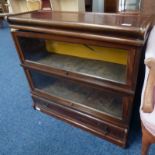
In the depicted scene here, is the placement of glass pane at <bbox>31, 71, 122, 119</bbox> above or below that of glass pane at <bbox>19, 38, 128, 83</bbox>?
below

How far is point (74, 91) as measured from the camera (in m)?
1.28

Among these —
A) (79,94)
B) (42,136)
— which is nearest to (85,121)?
(79,94)

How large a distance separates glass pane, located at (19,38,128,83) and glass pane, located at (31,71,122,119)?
0.39 ft

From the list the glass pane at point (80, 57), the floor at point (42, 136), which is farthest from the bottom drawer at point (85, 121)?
the glass pane at point (80, 57)

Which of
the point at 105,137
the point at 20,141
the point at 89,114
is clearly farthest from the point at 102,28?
the point at 20,141

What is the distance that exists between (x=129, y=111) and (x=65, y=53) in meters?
0.62

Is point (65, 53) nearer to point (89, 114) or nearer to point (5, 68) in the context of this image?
point (89, 114)

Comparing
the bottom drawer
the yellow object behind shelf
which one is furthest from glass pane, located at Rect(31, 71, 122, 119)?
the yellow object behind shelf

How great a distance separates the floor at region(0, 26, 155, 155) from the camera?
112cm

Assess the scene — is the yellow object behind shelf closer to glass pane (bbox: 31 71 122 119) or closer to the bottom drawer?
glass pane (bbox: 31 71 122 119)

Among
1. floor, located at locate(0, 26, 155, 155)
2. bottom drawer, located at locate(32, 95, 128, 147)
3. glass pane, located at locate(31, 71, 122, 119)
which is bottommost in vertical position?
floor, located at locate(0, 26, 155, 155)

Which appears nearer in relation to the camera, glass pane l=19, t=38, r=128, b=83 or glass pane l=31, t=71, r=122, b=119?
glass pane l=19, t=38, r=128, b=83

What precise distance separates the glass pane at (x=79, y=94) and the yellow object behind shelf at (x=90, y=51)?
8.3 inches

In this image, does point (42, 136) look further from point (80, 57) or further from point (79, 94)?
point (80, 57)
